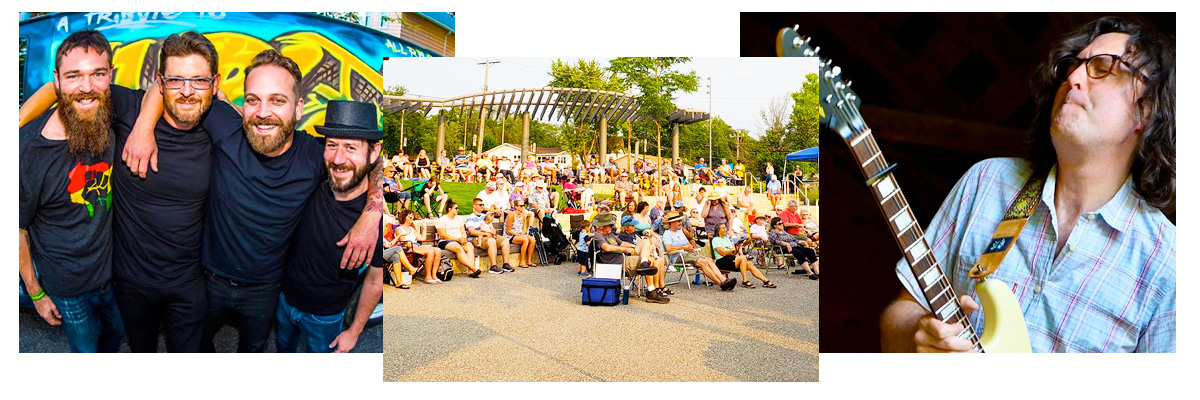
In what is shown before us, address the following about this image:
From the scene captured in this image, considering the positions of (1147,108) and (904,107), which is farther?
(904,107)

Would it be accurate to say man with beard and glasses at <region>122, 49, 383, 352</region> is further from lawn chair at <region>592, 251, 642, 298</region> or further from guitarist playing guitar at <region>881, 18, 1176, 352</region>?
guitarist playing guitar at <region>881, 18, 1176, 352</region>

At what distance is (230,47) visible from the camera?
556 cm

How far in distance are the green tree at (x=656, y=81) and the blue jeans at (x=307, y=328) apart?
2.29m

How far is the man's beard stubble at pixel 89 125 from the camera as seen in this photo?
216 inches

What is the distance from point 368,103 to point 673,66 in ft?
6.24

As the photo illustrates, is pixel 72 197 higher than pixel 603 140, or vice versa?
pixel 603 140

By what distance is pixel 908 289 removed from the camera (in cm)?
549

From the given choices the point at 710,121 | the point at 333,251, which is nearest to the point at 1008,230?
the point at 710,121

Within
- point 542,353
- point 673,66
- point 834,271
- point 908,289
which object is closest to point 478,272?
point 542,353

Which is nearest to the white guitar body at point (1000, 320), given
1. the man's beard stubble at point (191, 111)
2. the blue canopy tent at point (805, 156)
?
the blue canopy tent at point (805, 156)

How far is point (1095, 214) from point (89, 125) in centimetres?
602

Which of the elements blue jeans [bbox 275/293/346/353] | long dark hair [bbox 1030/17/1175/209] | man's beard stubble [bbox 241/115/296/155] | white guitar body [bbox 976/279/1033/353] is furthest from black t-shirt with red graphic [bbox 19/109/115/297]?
long dark hair [bbox 1030/17/1175/209]

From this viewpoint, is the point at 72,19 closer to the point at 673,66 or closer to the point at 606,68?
the point at 606,68

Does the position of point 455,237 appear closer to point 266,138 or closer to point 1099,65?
point 266,138
